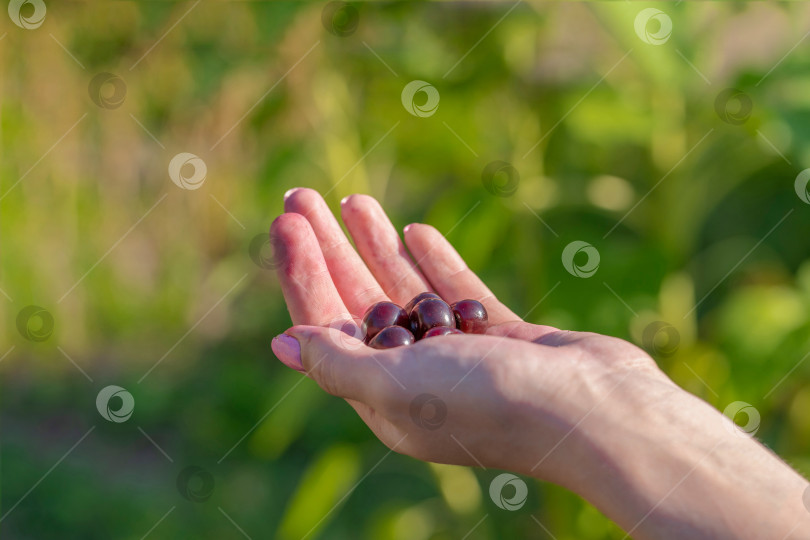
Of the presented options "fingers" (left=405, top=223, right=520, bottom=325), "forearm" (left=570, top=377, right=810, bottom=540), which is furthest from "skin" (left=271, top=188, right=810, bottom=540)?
"fingers" (left=405, top=223, right=520, bottom=325)

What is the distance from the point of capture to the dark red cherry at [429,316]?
52.9 inches

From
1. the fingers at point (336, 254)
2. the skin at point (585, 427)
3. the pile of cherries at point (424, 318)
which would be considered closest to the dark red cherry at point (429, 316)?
the pile of cherries at point (424, 318)

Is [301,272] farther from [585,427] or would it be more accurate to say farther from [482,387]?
[585,427]

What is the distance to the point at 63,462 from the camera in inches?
102

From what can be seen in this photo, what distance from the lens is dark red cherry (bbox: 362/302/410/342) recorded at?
1.32m

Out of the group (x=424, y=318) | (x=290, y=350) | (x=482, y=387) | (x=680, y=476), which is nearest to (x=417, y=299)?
(x=424, y=318)

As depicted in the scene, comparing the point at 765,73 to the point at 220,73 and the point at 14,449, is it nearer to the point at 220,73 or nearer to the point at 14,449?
the point at 220,73

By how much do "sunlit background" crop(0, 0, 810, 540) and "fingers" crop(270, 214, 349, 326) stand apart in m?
0.41

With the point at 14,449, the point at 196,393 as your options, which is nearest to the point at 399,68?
the point at 196,393

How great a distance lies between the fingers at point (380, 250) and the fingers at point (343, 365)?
1.38 feet

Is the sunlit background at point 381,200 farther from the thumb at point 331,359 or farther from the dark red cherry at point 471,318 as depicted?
the thumb at point 331,359

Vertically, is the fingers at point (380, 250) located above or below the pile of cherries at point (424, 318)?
above

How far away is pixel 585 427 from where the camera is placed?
99cm

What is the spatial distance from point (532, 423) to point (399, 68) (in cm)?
100
